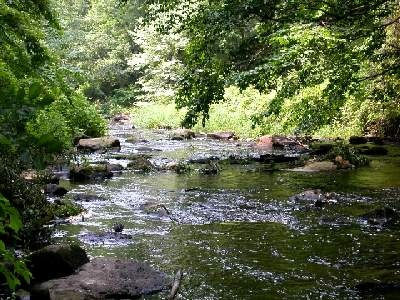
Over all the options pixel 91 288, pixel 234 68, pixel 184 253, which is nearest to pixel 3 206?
pixel 91 288

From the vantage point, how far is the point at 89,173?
12914mm

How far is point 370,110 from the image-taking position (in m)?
19.5

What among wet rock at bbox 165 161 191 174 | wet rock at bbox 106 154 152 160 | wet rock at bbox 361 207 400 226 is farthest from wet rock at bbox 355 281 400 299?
wet rock at bbox 106 154 152 160

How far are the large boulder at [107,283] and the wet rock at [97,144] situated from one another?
498 inches

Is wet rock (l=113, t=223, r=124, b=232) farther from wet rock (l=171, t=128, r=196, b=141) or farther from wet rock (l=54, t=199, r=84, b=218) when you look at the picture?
wet rock (l=171, t=128, r=196, b=141)

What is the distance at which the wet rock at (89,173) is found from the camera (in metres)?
12.7

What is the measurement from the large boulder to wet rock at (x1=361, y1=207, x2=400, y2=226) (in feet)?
13.4

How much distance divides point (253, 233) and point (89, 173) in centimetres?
641

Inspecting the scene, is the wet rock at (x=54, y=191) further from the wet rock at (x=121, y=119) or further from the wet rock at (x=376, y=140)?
the wet rock at (x=121, y=119)

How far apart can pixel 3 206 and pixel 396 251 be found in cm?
587

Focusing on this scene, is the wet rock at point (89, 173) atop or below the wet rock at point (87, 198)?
atop

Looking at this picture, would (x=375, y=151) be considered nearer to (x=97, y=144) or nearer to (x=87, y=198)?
(x=97, y=144)

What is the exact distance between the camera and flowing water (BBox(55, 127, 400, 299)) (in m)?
5.55

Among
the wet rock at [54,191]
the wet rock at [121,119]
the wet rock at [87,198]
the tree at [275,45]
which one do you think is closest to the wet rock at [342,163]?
the tree at [275,45]
